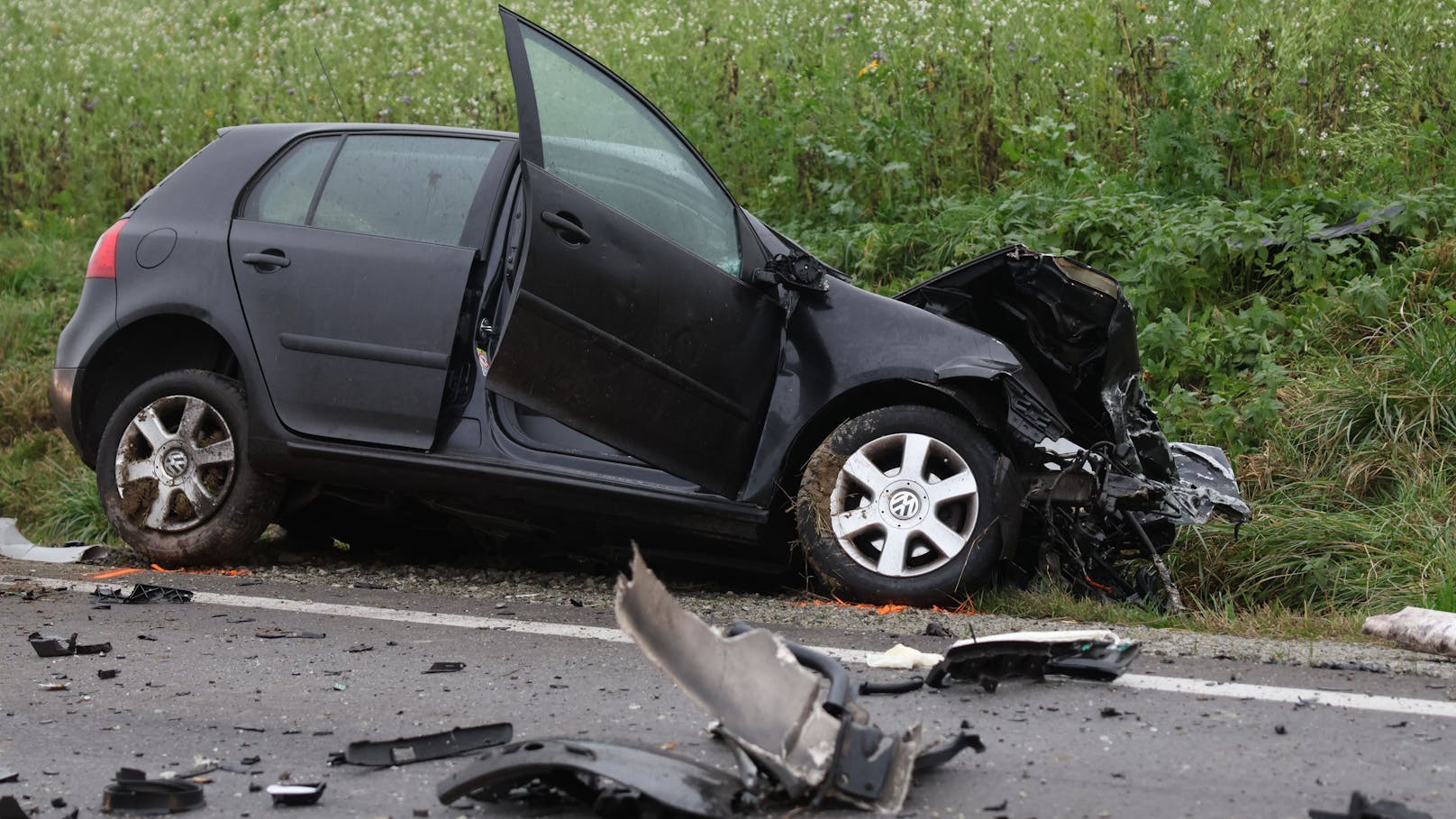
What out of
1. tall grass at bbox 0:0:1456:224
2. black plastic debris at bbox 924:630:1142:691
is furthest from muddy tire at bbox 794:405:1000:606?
tall grass at bbox 0:0:1456:224

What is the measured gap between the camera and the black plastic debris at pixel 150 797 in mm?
2807

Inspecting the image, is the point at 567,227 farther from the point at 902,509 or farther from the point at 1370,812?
the point at 1370,812

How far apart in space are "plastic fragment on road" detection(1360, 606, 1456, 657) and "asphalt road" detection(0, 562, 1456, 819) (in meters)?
0.42

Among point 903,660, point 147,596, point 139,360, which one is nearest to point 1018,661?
point 903,660

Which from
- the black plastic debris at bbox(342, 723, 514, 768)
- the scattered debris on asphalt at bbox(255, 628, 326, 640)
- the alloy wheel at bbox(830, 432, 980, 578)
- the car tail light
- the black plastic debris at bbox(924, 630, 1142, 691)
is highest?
the car tail light

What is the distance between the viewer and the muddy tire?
485 centimetres

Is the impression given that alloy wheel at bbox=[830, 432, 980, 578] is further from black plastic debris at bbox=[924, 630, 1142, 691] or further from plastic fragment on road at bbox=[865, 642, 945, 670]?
black plastic debris at bbox=[924, 630, 1142, 691]

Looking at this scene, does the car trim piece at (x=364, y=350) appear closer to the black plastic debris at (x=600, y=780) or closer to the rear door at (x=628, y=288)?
the rear door at (x=628, y=288)

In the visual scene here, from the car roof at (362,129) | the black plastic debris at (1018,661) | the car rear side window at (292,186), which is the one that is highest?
the car roof at (362,129)

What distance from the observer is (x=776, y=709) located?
2.73m

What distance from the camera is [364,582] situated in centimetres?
556

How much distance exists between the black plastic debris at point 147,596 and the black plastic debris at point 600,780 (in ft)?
8.69

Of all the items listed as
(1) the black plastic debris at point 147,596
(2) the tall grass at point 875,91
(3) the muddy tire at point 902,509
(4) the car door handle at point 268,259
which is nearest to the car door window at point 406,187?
(4) the car door handle at point 268,259

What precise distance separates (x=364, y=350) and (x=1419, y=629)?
3623 millimetres
